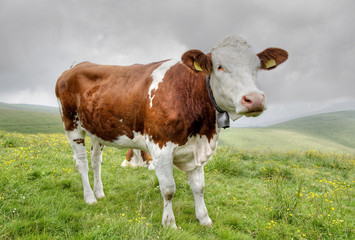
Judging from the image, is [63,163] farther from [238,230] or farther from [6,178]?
[238,230]

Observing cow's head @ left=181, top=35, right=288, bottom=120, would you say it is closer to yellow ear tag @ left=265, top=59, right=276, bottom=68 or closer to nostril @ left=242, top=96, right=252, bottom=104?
nostril @ left=242, top=96, right=252, bottom=104

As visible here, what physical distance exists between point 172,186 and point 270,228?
1.78 metres

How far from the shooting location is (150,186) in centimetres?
524

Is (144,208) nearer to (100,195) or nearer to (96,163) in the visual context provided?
(100,195)

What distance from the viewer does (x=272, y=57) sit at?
10.8 ft

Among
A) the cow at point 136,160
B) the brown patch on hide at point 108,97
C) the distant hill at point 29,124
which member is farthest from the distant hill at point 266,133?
the brown patch on hide at point 108,97

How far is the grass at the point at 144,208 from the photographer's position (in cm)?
292

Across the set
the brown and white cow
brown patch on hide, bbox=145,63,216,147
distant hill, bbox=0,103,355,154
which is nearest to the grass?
the brown and white cow

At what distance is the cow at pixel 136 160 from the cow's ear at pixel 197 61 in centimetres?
486

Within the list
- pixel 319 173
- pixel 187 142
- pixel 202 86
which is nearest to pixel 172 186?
pixel 187 142

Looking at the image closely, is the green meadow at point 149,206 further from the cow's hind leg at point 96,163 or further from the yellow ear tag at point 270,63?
the yellow ear tag at point 270,63

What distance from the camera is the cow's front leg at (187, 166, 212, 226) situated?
377cm

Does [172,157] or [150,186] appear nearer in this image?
[172,157]

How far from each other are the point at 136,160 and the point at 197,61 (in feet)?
16.7
